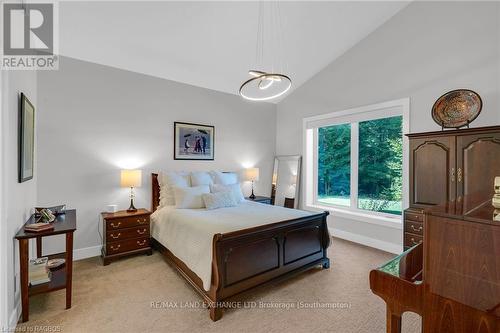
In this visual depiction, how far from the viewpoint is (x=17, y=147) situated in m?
2.09

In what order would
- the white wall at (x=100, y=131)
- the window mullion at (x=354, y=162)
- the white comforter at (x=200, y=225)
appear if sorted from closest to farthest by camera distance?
the white comforter at (x=200, y=225) < the white wall at (x=100, y=131) < the window mullion at (x=354, y=162)

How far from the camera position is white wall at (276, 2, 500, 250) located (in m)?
2.82

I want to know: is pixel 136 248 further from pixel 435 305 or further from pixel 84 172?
pixel 435 305

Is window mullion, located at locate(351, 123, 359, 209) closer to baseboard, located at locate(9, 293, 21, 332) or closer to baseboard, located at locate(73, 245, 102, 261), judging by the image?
baseboard, located at locate(73, 245, 102, 261)

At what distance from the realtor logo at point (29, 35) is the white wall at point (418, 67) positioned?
408 centimetres

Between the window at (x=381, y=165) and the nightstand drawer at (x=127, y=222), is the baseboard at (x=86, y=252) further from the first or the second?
the window at (x=381, y=165)

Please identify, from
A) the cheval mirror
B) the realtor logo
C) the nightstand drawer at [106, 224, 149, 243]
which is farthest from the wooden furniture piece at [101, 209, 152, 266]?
the cheval mirror

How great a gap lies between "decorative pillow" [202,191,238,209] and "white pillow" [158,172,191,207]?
482 mm

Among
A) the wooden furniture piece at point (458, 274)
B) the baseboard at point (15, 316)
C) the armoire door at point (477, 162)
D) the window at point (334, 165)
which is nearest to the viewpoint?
the wooden furniture piece at point (458, 274)

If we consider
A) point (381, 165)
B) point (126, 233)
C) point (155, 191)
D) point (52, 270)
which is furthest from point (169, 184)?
point (381, 165)

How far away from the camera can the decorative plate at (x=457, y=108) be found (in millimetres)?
2699

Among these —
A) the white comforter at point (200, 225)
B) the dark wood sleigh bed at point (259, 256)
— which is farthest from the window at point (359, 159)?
the white comforter at point (200, 225)

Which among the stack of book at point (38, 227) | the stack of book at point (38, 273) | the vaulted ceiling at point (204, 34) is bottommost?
the stack of book at point (38, 273)

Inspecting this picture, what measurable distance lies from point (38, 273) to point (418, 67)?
198 inches
